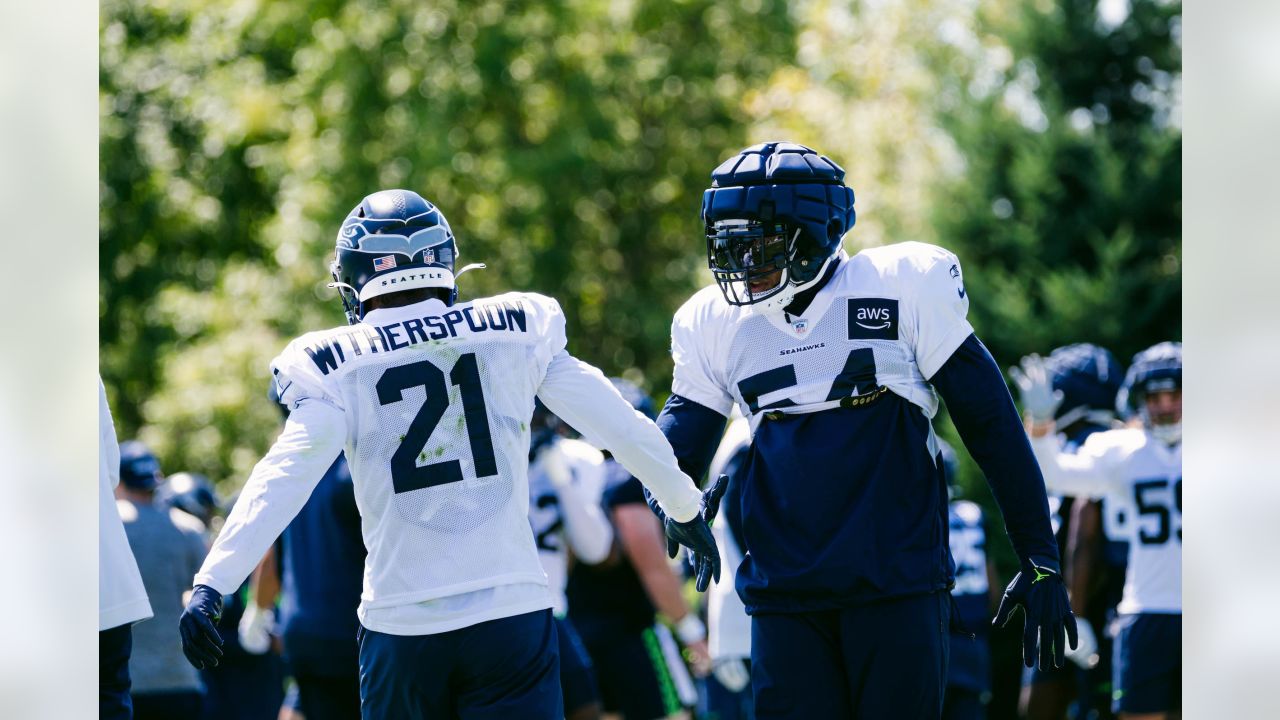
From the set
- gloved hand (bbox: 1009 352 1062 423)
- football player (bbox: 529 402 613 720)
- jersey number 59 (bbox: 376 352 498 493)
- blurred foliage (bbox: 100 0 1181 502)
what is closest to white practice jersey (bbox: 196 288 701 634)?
jersey number 59 (bbox: 376 352 498 493)

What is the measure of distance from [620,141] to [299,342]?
1813 centimetres

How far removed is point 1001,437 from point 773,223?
804 millimetres

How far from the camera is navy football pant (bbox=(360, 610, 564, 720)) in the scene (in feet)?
12.9

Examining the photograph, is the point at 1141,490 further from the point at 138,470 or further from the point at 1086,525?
the point at 138,470

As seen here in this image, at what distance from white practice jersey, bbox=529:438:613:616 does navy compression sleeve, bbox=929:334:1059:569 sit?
114 inches

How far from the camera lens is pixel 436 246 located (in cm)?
422

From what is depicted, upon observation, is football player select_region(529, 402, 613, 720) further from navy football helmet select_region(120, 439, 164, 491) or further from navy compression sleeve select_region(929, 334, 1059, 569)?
navy compression sleeve select_region(929, 334, 1059, 569)

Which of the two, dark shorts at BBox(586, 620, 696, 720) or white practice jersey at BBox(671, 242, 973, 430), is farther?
dark shorts at BBox(586, 620, 696, 720)

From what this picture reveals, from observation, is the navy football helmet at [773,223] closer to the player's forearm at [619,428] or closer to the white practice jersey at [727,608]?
the player's forearm at [619,428]

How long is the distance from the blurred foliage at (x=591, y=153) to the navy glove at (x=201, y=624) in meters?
12.3

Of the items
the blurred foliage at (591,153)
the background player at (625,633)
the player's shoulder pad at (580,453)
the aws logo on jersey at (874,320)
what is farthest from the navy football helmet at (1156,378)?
the blurred foliage at (591,153)
